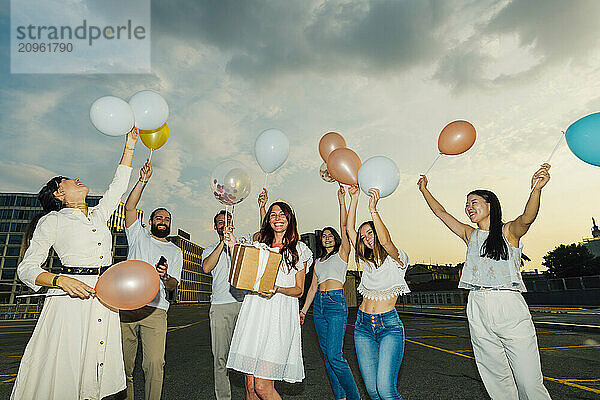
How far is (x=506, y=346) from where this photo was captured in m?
3.00

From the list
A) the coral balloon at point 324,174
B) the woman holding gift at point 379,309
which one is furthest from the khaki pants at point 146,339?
the coral balloon at point 324,174

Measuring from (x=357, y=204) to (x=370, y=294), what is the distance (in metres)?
1.00

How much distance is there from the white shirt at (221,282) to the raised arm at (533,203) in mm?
2968

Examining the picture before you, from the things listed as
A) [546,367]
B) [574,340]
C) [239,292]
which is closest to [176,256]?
[239,292]

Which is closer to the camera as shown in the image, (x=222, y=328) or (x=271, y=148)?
A: (x=222, y=328)

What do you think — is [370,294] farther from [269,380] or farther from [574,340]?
[574,340]

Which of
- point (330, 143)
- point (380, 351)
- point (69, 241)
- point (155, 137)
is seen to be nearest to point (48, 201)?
point (69, 241)

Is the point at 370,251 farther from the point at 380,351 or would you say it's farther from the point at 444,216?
the point at 380,351

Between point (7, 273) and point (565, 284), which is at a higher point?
point (7, 273)

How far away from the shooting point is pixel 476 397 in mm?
4691

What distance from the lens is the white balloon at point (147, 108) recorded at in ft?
12.9

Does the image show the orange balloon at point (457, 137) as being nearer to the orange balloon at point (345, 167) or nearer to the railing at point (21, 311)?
the orange balloon at point (345, 167)

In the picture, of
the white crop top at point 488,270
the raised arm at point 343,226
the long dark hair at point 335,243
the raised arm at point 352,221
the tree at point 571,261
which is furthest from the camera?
the tree at point 571,261

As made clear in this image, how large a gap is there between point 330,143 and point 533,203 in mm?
2753
